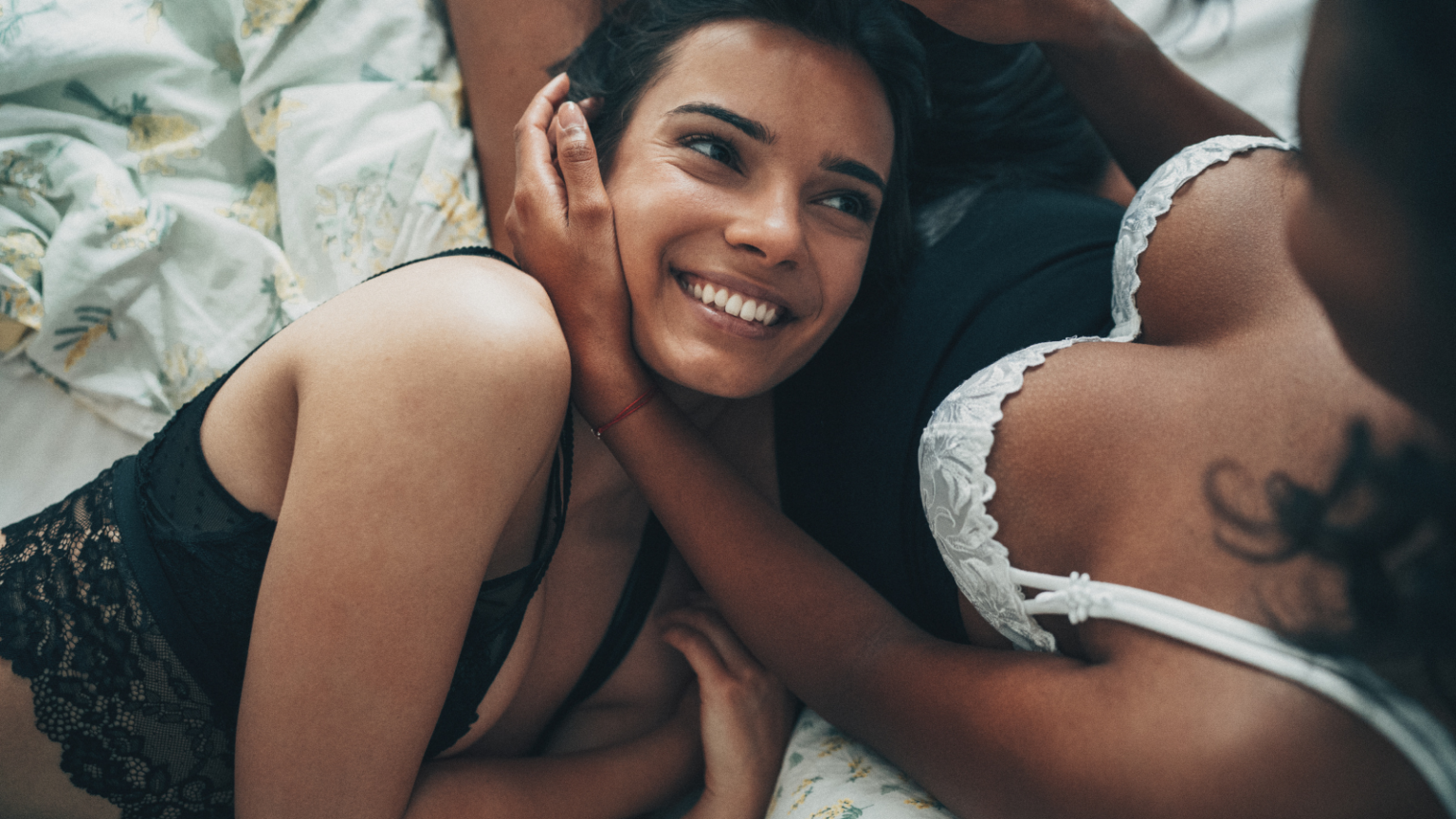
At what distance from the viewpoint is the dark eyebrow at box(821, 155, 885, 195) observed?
111 cm

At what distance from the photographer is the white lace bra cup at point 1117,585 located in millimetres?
695

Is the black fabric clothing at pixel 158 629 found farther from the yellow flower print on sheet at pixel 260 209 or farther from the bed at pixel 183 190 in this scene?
the yellow flower print on sheet at pixel 260 209

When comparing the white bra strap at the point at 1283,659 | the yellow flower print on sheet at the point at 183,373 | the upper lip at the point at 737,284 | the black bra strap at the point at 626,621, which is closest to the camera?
the white bra strap at the point at 1283,659

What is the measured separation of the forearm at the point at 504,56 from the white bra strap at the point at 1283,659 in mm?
1161

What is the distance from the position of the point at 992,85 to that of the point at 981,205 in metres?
0.23

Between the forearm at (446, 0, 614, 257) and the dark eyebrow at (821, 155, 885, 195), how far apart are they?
61cm

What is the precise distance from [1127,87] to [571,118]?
2.75ft

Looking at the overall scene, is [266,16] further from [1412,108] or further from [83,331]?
[1412,108]

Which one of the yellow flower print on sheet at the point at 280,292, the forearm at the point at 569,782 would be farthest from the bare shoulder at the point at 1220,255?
the yellow flower print on sheet at the point at 280,292

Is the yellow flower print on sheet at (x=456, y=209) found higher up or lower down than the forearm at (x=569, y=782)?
higher up

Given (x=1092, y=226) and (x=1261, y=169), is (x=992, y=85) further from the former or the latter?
(x=1261, y=169)

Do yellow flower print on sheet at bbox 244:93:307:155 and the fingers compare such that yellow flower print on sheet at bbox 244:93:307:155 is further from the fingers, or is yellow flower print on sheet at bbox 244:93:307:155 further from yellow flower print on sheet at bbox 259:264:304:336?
the fingers

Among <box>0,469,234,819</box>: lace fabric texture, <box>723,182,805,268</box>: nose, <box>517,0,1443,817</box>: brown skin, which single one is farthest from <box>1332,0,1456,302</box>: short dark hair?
<box>0,469,234,819</box>: lace fabric texture

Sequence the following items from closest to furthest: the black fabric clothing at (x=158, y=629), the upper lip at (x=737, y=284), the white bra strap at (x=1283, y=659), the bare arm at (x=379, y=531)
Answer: the white bra strap at (x=1283, y=659) < the bare arm at (x=379, y=531) < the black fabric clothing at (x=158, y=629) < the upper lip at (x=737, y=284)
